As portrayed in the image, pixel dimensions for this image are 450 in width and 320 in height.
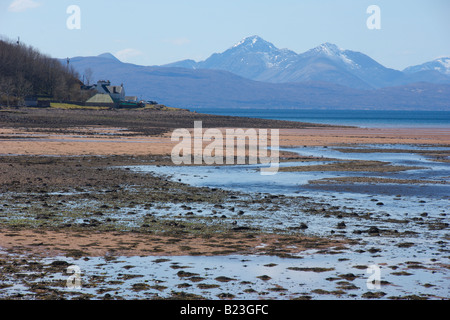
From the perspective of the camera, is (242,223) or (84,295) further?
(242,223)

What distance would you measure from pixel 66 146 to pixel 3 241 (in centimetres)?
2849

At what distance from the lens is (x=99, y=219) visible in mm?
17469

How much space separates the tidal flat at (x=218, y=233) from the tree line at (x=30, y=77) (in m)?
91.7

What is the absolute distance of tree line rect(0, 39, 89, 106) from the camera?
117 meters

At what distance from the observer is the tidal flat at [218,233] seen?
439 inches

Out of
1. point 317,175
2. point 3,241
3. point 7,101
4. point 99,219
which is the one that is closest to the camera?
point 3,241

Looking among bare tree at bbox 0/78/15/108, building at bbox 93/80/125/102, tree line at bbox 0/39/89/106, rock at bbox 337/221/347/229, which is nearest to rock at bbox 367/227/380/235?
rock at bbox 337/221/347/229

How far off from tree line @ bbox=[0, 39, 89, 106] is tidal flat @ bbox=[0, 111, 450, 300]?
91.7 meters

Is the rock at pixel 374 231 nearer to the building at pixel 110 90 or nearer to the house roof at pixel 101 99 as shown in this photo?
the house roof at pixel 101 99

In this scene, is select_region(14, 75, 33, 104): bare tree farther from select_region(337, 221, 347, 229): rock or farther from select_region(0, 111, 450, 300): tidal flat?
select_region(337, 221, 347, 229): rock

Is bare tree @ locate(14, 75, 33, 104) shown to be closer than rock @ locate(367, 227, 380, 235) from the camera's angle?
No
